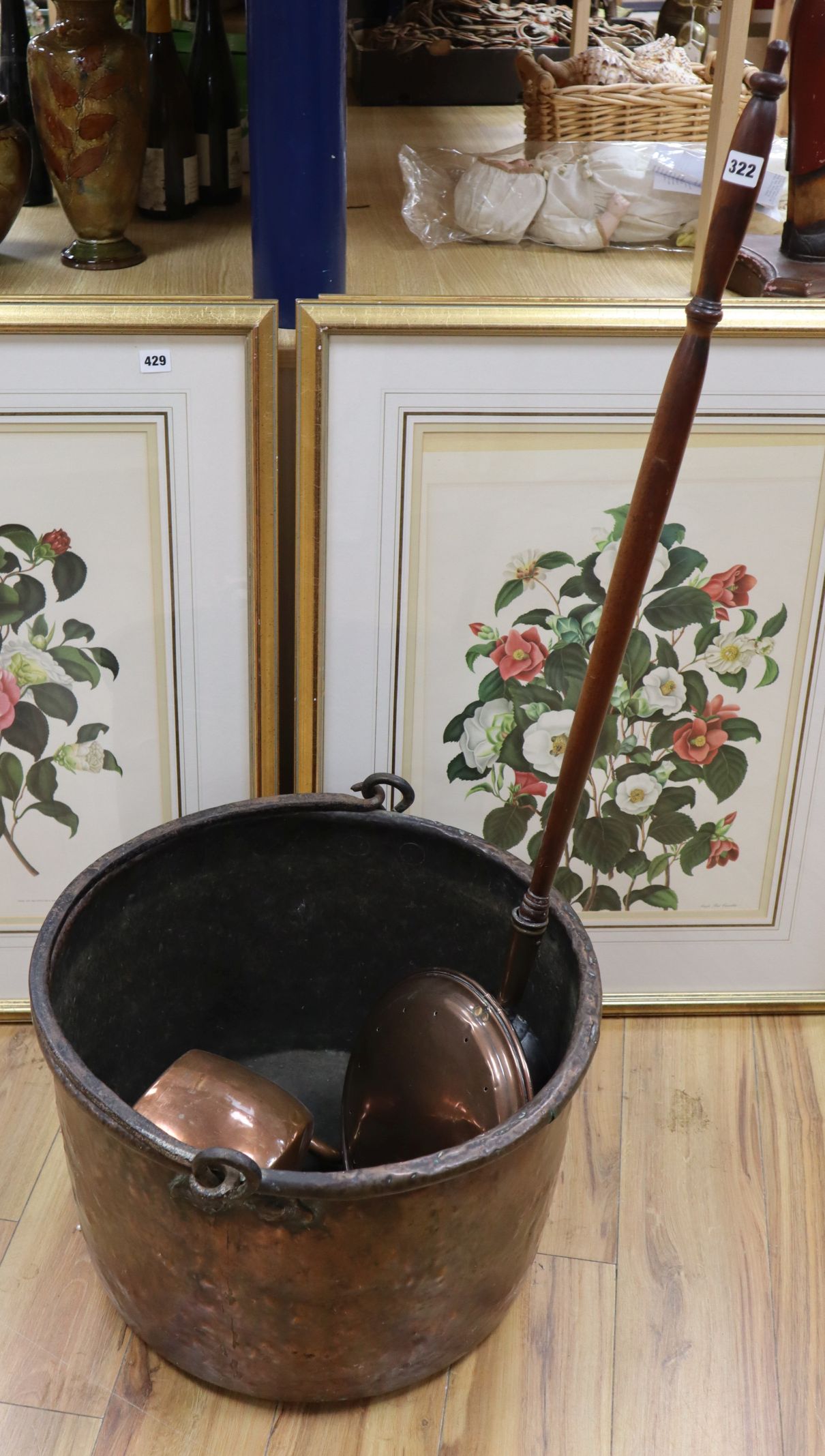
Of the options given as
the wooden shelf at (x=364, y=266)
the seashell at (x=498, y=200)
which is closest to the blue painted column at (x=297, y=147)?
the wooden shelf at (x=364, y=266)

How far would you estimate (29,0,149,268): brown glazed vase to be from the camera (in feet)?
2.96

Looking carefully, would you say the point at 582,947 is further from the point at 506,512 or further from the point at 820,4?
the point at 820,4

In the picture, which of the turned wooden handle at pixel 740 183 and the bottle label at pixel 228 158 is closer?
the turned wooden handle at pixel 740 183

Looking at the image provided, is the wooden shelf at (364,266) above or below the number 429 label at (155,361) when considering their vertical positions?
above

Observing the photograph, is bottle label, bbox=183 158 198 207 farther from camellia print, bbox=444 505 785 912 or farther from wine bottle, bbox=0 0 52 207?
camellia print, bbox=444 505 785 912

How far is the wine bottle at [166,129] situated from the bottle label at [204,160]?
24 mm

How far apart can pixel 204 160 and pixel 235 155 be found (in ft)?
0.10

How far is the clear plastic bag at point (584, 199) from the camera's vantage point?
3.39 feet

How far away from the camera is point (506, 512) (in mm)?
1023

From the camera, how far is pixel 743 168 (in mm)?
607

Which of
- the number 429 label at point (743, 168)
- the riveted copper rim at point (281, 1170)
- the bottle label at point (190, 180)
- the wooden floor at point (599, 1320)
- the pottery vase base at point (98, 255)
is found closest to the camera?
the number 429 label at point (743, 168)

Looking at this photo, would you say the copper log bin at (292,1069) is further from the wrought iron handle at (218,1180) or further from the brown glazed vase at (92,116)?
the brown glazed vase at (92,116)

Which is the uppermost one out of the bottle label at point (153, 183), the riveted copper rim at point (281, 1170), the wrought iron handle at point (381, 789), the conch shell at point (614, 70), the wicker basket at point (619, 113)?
the conch shell at point (614, 70)

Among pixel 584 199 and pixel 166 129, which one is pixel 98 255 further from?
pixel 584 199
